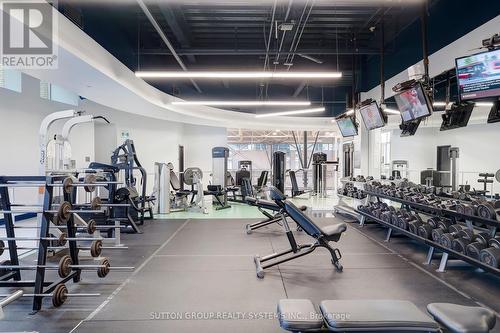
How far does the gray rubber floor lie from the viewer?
8.87 feet

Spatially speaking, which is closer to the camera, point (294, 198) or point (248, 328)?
point (248, 328)

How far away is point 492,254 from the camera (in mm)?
3135

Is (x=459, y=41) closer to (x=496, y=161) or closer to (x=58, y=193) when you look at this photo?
(x=58, y=193)

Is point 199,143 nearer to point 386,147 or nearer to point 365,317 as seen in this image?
point 386,147

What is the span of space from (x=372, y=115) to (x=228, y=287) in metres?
5.06

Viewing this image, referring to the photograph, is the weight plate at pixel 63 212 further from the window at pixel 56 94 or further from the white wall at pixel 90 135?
the window at pixel 56 94

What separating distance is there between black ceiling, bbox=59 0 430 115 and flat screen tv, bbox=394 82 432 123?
6.19ft

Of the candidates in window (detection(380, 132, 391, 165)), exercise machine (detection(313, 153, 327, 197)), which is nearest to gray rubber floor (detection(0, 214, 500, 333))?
exercise machine (detection(313, 153, 327, 197))

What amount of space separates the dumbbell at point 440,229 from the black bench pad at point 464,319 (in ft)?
9.64

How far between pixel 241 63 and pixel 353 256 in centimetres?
733

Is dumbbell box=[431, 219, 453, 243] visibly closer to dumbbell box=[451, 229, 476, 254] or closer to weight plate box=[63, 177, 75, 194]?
dumbbell box=[451, 229, 476, 254]

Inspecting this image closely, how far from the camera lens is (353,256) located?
4574mm

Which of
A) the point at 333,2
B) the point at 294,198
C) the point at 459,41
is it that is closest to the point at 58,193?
the point at 333,2

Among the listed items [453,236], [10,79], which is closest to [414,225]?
[453,236]
